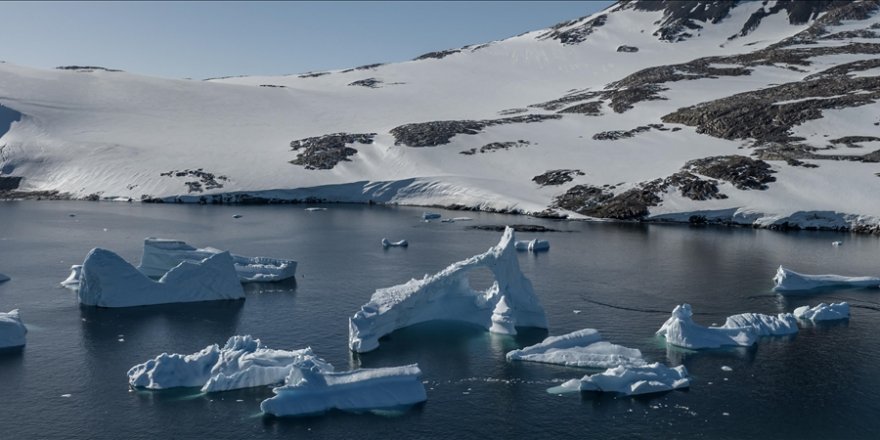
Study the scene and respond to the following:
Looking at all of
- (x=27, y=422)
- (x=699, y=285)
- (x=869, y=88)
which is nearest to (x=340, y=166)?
(x=699, y=285)

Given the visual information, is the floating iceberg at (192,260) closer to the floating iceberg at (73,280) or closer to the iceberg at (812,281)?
the floating iceberg at (73,280)

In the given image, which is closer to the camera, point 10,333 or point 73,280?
point 10,333

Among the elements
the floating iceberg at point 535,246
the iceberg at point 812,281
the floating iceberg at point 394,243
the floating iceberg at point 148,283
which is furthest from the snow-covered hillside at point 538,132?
the floating iceberg at point 148,283

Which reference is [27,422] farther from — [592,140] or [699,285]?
[592,140]

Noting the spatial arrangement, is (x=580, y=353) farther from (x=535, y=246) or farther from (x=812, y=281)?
(x=535, y=246)

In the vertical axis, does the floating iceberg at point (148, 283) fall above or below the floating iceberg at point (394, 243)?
below

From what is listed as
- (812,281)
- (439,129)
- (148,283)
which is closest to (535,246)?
(812,281)
